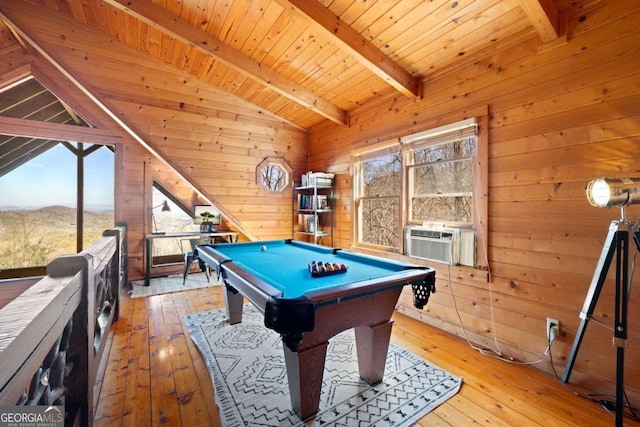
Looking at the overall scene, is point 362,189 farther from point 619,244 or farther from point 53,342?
point 53,342

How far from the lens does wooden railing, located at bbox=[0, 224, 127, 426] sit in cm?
69

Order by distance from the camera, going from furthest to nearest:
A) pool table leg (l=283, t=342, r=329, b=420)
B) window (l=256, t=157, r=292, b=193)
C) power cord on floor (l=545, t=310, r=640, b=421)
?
window (l=256, t=157, r=292, b=193)
power cord on floor (l=545, t=310, r=640, b=421)
pool table leg (l=283, t=342, r=329, b=420)

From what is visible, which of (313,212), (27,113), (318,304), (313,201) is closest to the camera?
(318,304)

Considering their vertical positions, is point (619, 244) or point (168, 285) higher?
point (619, 244)

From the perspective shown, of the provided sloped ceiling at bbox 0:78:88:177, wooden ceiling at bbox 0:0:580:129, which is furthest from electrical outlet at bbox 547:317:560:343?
sloped ceiling at bbox 0:78:88:177

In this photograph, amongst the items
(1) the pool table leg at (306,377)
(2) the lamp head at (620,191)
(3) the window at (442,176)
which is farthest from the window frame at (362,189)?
(1) the pool table leg at (306,377)

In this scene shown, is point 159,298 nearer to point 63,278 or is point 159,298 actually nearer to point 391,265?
point 63,278

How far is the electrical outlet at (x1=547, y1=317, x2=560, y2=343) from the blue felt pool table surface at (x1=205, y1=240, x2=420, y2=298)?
1142mm

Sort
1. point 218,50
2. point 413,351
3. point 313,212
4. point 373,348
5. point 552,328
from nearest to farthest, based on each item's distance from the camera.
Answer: point 373,348, point 552,328, point 413,351, point 218,50, point 313,212

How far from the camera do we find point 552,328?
2021 millimetres

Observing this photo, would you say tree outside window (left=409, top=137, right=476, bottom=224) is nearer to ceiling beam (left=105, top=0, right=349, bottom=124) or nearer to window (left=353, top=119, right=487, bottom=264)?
window (left=353, top=119, right=487, bottom=264)

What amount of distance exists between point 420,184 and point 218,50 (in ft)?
8.79

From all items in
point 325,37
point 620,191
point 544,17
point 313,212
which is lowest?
point 313,212

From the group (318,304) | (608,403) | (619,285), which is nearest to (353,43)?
(318,304)
